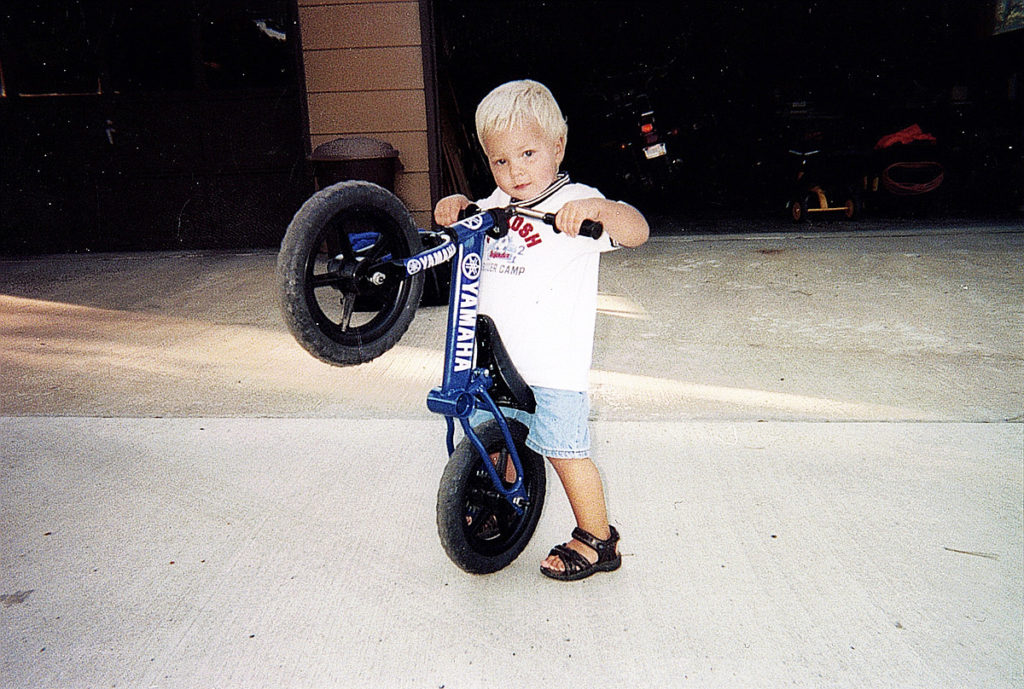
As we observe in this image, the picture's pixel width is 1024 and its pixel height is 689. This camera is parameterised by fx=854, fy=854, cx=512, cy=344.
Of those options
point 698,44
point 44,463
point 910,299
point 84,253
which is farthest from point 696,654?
point 698,44

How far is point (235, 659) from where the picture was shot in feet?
6.73

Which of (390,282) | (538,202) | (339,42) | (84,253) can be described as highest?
(339,42)

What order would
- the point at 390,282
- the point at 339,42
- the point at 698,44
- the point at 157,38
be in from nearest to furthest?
1. the point at 390,282
2. the point at 339,42
3. the point at 157,38
4. the point at 698,44

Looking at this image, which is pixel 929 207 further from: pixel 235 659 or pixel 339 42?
pixel 235 659

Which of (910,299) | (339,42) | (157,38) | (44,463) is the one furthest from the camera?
(157,38)

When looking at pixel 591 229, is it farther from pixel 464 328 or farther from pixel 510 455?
pixel 510 455

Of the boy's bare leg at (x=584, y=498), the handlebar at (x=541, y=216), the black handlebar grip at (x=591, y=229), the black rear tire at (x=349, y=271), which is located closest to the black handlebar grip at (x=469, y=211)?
the handlebar at (x=541, y=216)

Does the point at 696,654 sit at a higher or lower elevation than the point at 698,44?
lower

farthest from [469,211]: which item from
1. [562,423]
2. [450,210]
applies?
[562,423]

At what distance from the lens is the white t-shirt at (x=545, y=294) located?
7.09 ft

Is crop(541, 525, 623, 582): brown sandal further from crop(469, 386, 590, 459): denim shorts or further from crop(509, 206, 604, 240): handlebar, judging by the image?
crop(509, 206, 604, 240): handlebar

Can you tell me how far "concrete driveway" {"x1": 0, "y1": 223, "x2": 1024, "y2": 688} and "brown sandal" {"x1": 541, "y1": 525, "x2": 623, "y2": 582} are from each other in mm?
50

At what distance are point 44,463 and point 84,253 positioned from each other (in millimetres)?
4938

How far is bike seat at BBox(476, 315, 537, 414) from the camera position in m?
2.21
